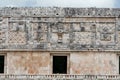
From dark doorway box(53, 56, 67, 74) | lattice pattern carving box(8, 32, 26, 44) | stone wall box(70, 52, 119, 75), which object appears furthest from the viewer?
dark doorway box(53, 56, 67, 74)

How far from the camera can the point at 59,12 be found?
16.6 meters

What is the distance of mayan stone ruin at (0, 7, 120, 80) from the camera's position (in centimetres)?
1633

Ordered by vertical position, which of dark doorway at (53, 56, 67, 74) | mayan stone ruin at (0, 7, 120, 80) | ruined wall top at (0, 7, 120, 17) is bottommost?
dark doorway at (53, 56, 67, 74)

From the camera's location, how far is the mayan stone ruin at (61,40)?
1633 centimetres

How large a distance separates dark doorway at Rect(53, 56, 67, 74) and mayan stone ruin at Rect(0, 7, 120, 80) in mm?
208

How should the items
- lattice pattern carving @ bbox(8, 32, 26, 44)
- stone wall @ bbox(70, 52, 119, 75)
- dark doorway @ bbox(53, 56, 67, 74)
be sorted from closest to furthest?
stone wall @ bbox(70, 52, 119, 75) → lattice pattern carving @ bbox(8, 32, 26, 44) → dark doorway @ bbox(53, 56, 67, 74)

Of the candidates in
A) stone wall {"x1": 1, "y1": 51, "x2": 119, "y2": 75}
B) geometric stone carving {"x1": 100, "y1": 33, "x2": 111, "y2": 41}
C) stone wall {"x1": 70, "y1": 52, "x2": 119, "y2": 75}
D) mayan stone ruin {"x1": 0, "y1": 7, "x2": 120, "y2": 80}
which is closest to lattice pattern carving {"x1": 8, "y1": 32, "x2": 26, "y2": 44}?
mayan stone ruin {"x1": 0, "y1": 7, "x2": 120, "y2": 80}

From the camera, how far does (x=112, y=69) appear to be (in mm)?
16266

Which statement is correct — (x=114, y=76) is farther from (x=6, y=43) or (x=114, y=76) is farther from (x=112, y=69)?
(x=6, y=43)

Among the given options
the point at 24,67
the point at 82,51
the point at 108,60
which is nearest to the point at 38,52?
the point at 24,67

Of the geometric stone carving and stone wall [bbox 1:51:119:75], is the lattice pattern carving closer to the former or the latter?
stone wall [bbox 1:51:119:75]

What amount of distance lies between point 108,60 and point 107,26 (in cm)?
152

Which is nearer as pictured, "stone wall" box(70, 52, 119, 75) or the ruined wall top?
"stone wall" box(70, 52, 119, 75)

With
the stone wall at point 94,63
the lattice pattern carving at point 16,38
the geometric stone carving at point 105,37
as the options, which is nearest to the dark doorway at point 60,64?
the stone wall at point 94,63
